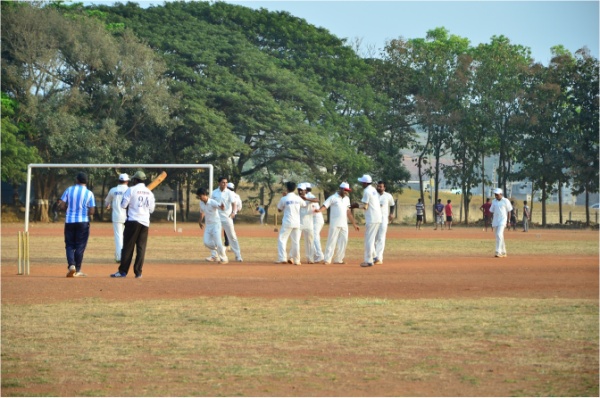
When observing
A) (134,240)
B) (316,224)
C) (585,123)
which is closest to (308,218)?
(316,224)

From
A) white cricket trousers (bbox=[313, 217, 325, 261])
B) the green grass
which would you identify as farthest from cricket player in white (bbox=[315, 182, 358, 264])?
the green grass

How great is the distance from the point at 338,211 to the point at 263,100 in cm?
3620

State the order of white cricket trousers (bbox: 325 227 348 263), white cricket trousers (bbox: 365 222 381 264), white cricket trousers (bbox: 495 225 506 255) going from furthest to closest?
1. white cricket trousers (bbox: 495 225 506 255)
2. white cricket trousers (bbox: 325 227 348 263)
3. white cricket trousers (bbox: 365 222 381 264)

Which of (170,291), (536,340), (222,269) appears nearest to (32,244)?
(222,269)

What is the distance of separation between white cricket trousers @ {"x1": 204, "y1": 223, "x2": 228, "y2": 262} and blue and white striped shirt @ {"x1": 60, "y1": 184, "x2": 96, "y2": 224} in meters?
5.30

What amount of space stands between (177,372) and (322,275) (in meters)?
11.3

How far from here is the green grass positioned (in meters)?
9.59

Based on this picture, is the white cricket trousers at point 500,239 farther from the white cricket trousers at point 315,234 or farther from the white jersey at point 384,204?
the white cricket trousers at point 315,234

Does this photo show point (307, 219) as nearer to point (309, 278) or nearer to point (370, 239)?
point (370, 239)

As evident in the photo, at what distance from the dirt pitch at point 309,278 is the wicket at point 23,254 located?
235mm

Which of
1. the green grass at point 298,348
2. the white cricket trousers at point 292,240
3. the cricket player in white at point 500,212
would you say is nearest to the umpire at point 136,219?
the green grass at point 298,348

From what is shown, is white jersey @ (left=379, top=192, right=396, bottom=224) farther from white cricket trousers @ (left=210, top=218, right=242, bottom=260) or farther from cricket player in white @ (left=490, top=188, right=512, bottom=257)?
cricket player in white @ (left=490, top=188, right=512, bottom=257)

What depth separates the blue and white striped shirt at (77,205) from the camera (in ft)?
63.7

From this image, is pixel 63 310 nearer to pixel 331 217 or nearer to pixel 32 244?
pixel 331 217
